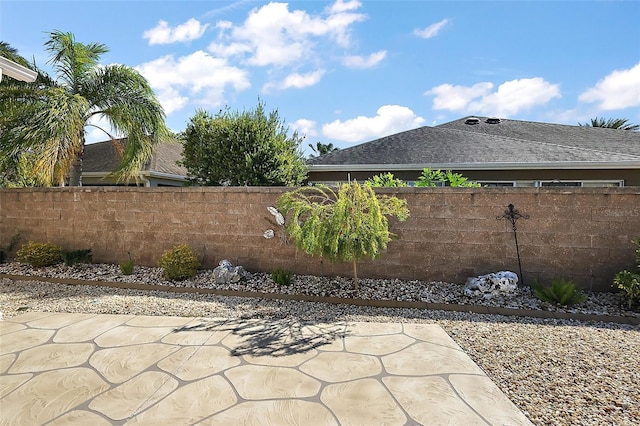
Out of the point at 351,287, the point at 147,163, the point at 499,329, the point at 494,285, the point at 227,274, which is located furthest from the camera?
the point at 147,163

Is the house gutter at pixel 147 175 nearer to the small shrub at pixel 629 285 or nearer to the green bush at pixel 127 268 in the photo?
the green bush at pixel 127 268

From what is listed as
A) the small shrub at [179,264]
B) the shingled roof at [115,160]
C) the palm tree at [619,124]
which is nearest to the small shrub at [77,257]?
Result: the small shrub at [179,264]

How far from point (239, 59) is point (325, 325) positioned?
7459 millimetres

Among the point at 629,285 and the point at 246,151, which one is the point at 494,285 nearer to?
the point at 629,285

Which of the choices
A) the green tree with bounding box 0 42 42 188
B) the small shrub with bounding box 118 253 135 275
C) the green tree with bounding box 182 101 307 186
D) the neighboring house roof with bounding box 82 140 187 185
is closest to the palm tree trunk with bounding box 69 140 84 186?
the green tree with bounding box 0 42 42 188

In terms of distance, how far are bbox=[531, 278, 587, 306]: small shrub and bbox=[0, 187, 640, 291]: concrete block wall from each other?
1.73 ft

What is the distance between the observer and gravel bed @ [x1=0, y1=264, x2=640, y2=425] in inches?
106

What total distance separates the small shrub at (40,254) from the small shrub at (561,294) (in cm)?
951

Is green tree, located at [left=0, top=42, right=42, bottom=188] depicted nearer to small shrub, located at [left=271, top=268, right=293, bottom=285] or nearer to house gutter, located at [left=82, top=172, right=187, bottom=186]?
house gutter, located at [left=82, top=172, right=187, bottom=186]

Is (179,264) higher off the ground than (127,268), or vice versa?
(179,264)

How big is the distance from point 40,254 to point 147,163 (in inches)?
233

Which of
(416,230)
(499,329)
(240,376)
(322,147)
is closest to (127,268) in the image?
(240,376)

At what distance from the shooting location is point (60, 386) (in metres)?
2.95

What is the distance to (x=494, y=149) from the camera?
1074cm
